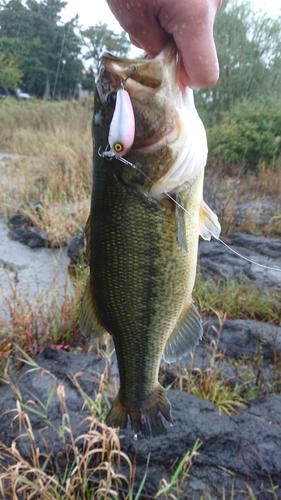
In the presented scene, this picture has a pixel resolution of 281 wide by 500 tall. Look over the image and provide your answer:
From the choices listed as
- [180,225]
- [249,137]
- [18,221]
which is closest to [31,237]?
[18,221]

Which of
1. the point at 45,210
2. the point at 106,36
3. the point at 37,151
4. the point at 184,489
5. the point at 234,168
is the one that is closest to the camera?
the point at 184,489

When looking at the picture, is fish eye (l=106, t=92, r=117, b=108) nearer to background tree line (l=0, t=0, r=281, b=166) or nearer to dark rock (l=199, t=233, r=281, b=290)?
dark rock (l=199, t=233, r=281, b=290)

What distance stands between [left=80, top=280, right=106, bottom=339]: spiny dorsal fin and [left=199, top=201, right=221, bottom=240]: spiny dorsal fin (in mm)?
439

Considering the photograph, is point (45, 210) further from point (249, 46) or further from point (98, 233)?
point (249, 46)

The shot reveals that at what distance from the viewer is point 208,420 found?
2.77 meters

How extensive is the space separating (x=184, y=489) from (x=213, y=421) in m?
0.48

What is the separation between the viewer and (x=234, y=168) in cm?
1028

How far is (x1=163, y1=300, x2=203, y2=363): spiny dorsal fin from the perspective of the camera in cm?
160

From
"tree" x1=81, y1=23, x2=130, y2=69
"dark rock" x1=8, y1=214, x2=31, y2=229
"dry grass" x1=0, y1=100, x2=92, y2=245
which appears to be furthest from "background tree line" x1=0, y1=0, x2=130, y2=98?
"dark rock" x1=8, y1=214, x2=31, y2=229

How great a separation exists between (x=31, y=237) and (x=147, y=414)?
4536 millimetres

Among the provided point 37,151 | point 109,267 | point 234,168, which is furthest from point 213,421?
point 37,151

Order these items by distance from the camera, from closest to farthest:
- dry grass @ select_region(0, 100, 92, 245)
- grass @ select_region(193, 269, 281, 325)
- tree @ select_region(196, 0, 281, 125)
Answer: grass @ select_region(193, 269, 281, 325) < dry grass @ select_region(0, 100, 92, 245) < tree @ select_region(196, 0, 281, 125)

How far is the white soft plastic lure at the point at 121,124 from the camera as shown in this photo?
1.21m

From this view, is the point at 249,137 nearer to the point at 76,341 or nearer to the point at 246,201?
the point at 246,201
